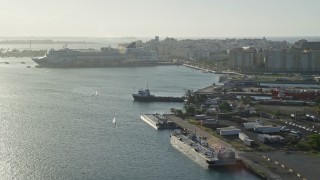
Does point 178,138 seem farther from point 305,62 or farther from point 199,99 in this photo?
point 305,62

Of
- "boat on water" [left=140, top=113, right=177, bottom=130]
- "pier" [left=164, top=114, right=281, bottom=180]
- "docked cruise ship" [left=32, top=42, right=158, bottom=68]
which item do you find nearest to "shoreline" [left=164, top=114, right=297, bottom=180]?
"pier" [left=164, top=114, right=281, bottom=180]

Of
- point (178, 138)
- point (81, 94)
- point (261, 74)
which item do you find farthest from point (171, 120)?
point (261, 74)

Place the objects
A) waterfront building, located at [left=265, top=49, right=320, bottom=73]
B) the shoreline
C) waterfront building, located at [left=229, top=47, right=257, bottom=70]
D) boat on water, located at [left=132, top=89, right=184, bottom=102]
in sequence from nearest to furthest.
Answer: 1. the shoreline
2. boat on water, located at [left=132, top=89, right=184, bottom=102]
3. waterfront building, located at [left=265, top=49, right=320, bottom=73]
4. waterfront building, located at [left=229, top=47, right=257, bottom=70]

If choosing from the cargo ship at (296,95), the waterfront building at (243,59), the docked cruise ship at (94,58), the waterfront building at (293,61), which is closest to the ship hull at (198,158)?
the cargo ship at (296,95)

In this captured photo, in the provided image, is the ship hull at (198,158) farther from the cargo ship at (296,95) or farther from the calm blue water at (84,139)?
the cargo ship at (296,95)

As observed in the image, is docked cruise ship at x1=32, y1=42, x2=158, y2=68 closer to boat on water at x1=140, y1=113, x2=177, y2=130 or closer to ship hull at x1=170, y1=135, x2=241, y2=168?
boat on water at x1=140, y1=113, x2=177, y2=130

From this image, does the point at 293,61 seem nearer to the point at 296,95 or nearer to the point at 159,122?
the point at 296,95

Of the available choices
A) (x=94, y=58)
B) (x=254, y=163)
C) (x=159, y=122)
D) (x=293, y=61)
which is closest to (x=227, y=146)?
(x=254, y=163)
